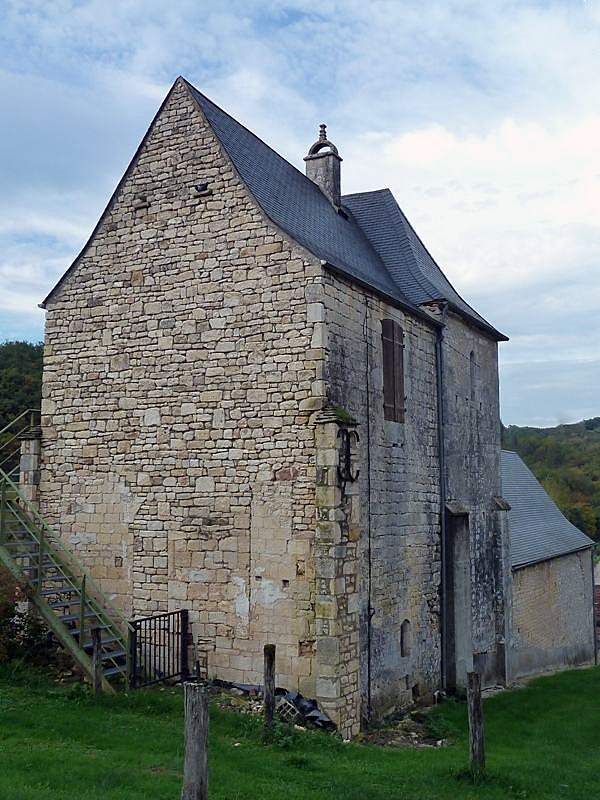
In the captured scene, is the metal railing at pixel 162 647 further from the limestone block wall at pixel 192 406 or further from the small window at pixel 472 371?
the small window at pixel 472 371

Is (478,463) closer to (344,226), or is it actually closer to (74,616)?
(344,226)

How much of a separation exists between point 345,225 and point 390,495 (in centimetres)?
615

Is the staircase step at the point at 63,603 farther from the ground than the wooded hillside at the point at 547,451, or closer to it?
closer to it

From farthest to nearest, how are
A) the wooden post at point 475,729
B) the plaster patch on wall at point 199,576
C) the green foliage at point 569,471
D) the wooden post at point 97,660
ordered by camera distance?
the green foliage at point 569,471
the plaster patch on wall at point 199,576
the wooden post at point 97,660
the wooden post at point 475,729

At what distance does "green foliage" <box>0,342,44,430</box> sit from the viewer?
28.0 meters

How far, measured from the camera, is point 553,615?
22641 millimetres

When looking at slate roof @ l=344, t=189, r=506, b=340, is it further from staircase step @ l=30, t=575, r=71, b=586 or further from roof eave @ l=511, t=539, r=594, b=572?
staircase step @ l=30, t=575, r=71, b=586

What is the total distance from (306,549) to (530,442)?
238 ft

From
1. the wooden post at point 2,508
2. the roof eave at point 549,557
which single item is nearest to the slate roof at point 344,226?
the wooden post at point 2,508

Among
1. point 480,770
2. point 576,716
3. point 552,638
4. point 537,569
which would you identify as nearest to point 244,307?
point 480,770

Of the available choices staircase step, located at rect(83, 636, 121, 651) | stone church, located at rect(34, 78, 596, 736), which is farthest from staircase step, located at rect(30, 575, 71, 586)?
staircase step, located at rect(83, 636, 121, 651)

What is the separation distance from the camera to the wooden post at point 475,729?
29.1ft

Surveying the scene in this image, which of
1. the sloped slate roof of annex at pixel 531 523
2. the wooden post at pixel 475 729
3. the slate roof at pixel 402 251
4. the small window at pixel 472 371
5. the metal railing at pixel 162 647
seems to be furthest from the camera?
the sloped slate roof of annex at pixel 531 523

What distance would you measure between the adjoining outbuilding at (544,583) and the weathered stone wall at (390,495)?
5030 mm
